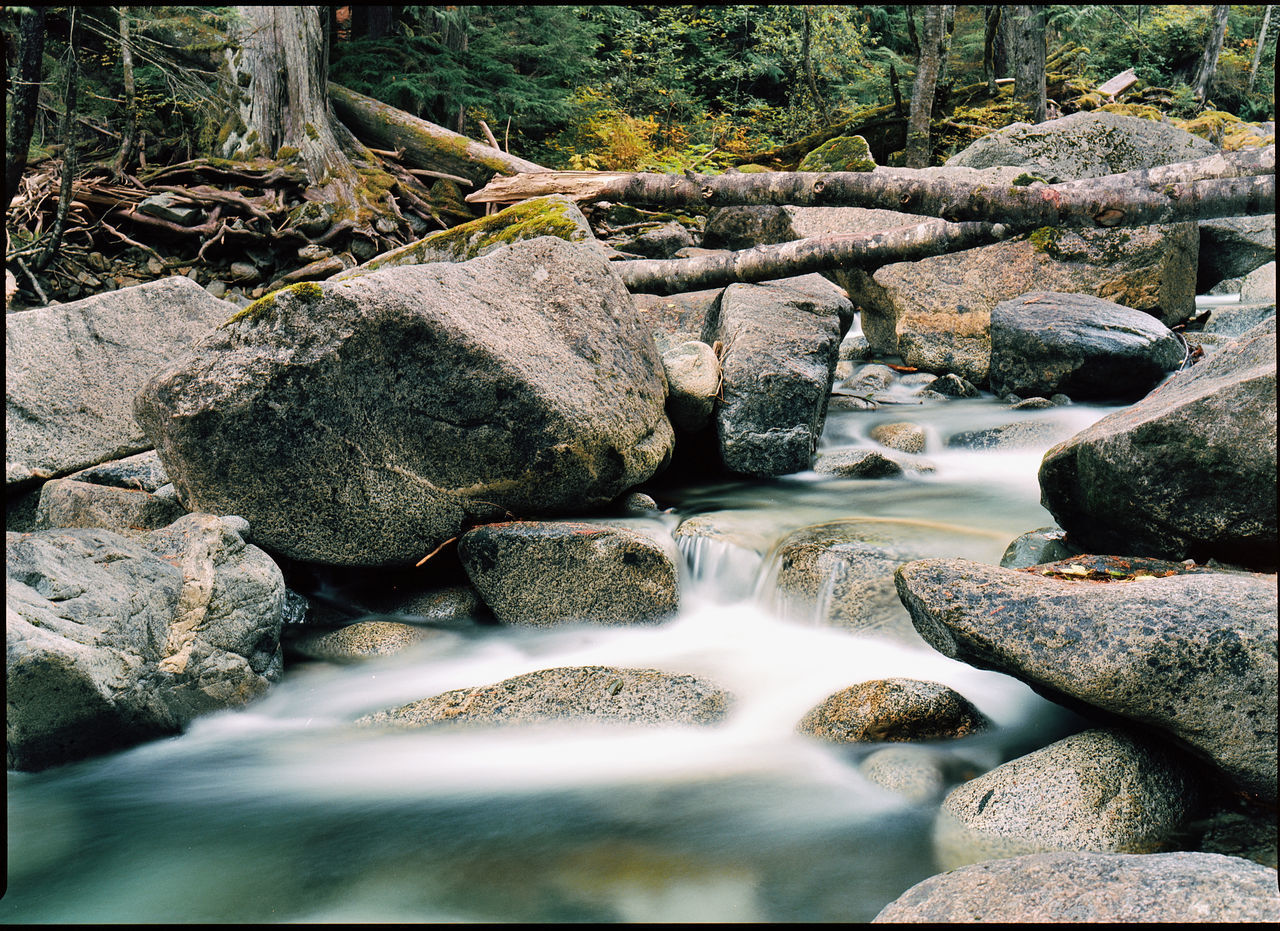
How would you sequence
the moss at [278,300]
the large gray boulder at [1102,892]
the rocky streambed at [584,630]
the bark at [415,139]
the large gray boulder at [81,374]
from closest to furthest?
the large gray boulder at [1102,892], the rocky streambed at [584,630], the moss at [278,300], the large gray boulder at [81,374], the bark at [415,139]

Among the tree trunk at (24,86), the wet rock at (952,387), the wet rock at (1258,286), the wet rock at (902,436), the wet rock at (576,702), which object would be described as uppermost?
the tree trunk at (24,86)

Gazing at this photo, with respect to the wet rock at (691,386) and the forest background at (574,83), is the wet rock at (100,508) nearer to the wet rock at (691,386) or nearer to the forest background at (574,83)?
the forest background at (574,83)

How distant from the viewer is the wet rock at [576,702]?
385cm

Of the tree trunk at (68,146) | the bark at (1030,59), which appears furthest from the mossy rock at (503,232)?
the bark at (1030,59)

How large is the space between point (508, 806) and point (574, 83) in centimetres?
1984

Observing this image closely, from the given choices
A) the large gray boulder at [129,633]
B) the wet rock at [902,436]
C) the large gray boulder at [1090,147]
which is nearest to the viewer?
the large gray boulder at [129,633]

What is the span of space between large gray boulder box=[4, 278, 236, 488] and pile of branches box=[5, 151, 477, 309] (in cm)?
513

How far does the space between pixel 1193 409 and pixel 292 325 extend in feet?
13.5

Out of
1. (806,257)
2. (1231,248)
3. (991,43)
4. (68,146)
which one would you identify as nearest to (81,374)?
(68,146)

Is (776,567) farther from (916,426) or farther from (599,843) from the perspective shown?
(916,426)

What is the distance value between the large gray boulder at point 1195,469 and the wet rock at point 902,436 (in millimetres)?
2989

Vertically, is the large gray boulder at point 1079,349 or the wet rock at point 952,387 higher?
the large gray boulder at point 1079,349

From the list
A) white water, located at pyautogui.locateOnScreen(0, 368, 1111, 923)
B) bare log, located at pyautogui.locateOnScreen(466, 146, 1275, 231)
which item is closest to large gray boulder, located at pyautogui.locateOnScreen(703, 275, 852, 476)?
bare log, located at pyautogui.locateOnScreen(466, 146, 1275, 231)

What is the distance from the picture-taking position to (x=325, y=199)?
496 inches
